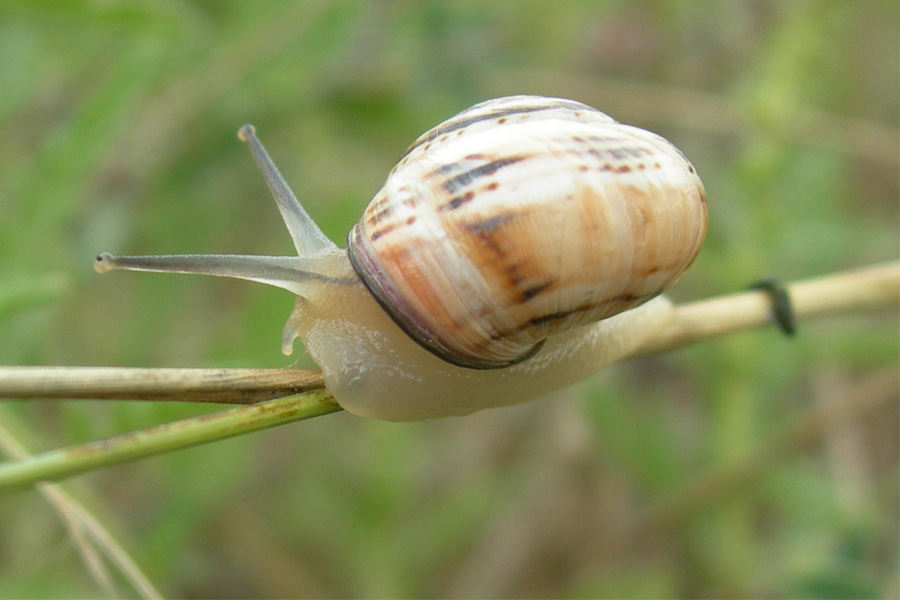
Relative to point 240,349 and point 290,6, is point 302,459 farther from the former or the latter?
point 290,6

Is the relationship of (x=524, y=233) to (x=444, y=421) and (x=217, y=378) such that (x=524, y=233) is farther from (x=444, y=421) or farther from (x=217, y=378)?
(x=444, y=421)

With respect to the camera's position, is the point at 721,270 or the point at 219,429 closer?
the point at 219,429

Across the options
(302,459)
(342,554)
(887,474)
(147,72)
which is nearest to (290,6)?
(147,72)

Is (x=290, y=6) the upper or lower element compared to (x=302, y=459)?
upper

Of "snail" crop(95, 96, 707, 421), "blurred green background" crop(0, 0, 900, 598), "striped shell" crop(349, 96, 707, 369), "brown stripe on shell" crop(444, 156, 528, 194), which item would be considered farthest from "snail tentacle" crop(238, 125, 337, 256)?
"blurred green background" crop(0, 0, 900, 598)

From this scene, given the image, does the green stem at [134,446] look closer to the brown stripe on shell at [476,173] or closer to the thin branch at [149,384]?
the thin branch at [149,384]

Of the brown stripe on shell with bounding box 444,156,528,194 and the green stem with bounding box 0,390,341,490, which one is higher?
the brown stripe on shell with bounding box 444,156,528,194

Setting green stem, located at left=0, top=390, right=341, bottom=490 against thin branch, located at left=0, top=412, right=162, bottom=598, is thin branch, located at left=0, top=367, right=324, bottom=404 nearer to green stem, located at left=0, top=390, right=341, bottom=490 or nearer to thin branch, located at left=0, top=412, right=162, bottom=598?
green stem, located at left=0, top=390, right=341, bottom=490

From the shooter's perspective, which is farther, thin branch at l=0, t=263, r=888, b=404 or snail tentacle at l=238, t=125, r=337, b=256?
snail tentacle at l=238, t=125, r=337, b=256

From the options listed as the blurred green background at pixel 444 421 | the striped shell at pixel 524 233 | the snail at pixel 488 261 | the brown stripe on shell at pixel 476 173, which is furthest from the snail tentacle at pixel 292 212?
the blurred green background at pixel 444 421
